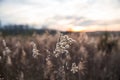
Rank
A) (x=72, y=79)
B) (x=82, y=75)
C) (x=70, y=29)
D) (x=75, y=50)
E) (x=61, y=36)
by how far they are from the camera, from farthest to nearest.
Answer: (x=70, y=29) → (x=75, y=50) → (x=82, y=75) → (x=72, y=79) → (x=61, y=36)

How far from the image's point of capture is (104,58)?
7.49m

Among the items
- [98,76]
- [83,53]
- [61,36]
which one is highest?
[61,36]

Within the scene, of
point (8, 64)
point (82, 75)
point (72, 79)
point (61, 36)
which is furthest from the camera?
point (8, 64)

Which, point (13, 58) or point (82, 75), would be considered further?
point (13, 58)

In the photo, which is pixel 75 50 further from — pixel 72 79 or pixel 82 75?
pixel 72 79

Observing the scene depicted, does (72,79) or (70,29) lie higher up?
(70,29)

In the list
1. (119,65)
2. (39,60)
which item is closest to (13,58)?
(39,60)

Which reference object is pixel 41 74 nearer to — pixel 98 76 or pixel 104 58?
pixel 98 76

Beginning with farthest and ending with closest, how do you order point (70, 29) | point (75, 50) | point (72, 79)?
1. point (70, 29)
2. point (75, 50)
3. point (72, 79)

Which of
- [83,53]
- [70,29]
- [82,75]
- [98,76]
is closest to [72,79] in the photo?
[82,75]

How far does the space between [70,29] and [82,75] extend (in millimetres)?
4223

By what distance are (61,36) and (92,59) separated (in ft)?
12.0

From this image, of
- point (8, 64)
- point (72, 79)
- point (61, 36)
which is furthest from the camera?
point (8, 64)

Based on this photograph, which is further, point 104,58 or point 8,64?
point 104,58
